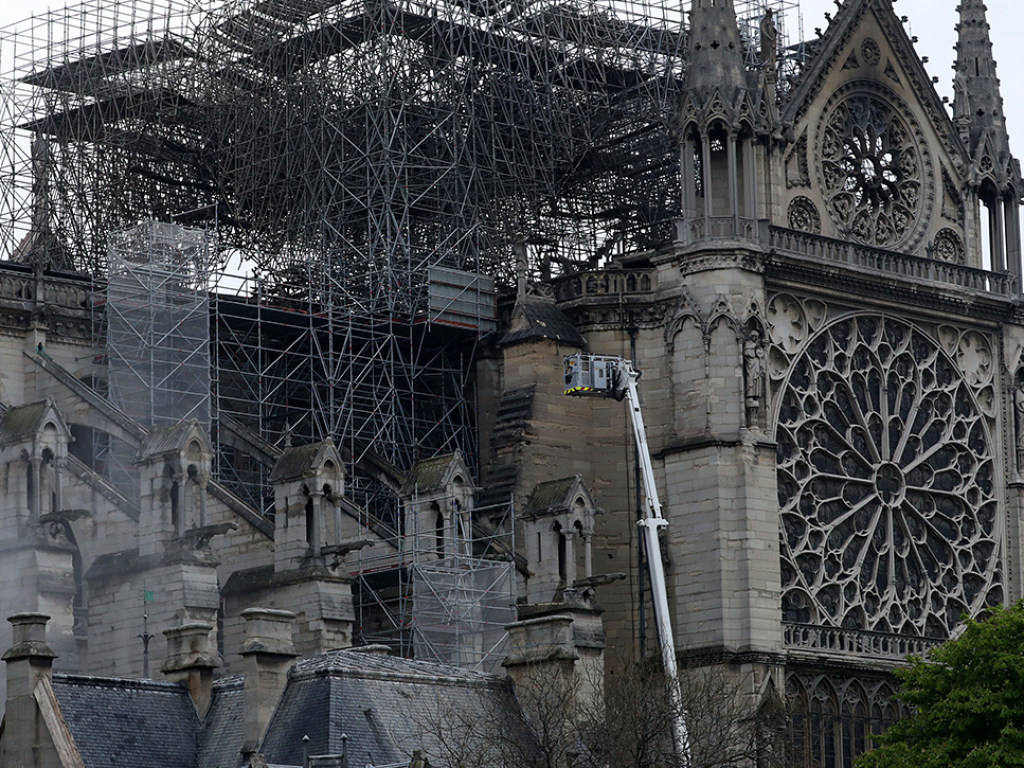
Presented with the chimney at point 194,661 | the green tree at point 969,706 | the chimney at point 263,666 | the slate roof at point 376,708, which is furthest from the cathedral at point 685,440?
the chimney at point 263,666

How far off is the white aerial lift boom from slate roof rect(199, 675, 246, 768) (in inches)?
415

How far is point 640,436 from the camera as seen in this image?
2344 inches

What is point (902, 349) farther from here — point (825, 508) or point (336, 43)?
point (336, 43)

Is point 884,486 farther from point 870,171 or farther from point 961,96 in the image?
point 961,96

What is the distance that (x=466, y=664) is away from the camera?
188 ft

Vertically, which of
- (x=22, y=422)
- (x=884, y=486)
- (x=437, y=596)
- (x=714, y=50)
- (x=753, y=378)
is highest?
(x=714, y=50)

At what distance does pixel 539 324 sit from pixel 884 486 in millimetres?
8347

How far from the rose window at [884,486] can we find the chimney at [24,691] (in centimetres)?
2116

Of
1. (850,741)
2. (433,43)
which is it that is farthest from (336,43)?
(850,741)

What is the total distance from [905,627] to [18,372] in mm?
19593

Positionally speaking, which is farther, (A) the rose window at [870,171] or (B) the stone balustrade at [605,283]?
(A) the rose window at [870,171]

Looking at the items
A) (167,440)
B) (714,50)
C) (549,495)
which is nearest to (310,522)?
(167,440)

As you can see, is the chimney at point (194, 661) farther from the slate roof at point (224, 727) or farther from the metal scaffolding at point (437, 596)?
the metal scaffolding at point (437, 596)

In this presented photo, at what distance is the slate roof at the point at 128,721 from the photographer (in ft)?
147
